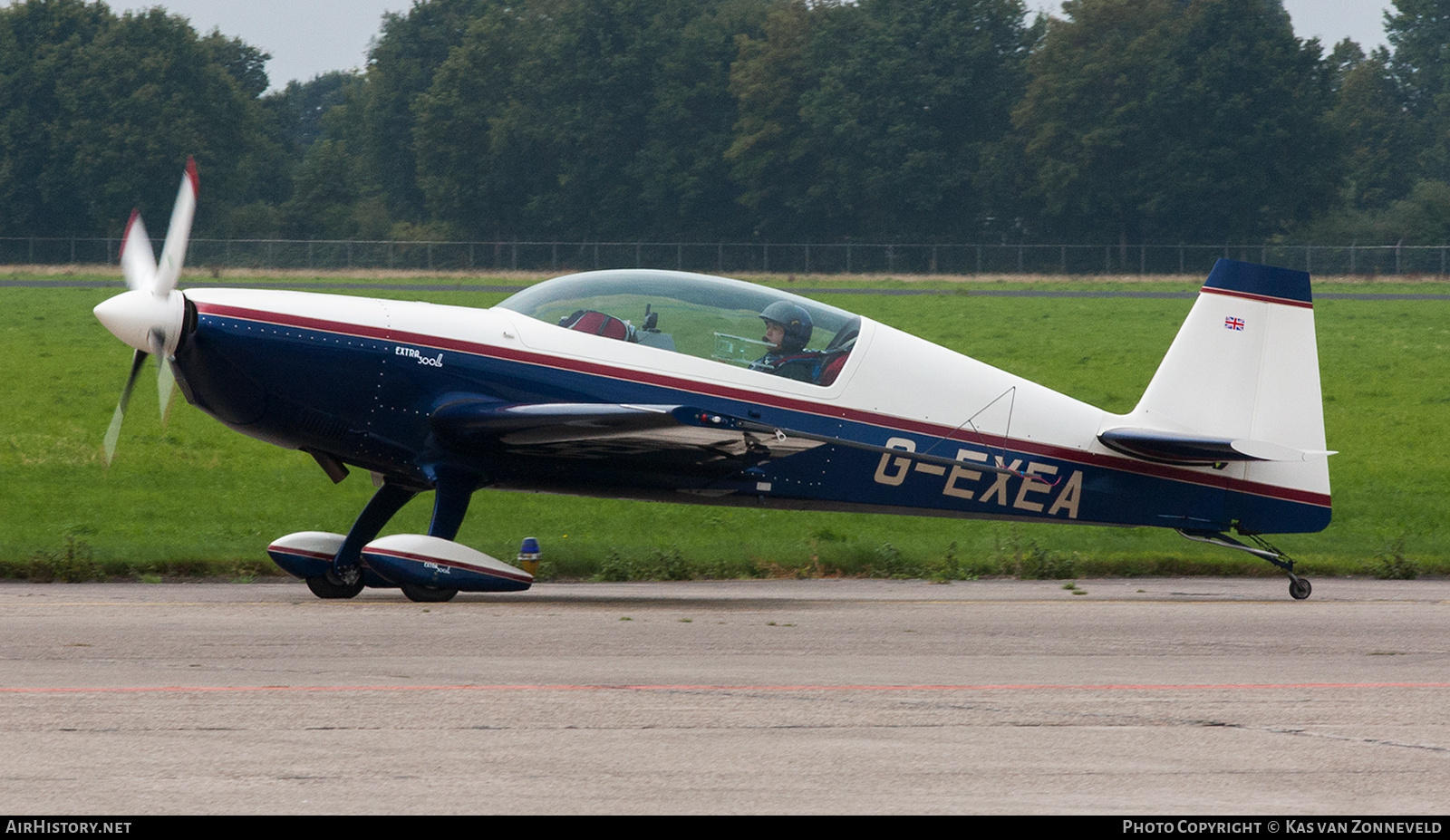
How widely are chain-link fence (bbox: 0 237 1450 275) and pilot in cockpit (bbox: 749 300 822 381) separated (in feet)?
183

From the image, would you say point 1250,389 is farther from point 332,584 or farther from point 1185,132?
point 1185,132

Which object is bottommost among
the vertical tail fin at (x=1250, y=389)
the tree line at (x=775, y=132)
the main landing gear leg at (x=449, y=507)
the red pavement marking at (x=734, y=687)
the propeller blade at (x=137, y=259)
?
the red pavement marking at (x=734, y=687)

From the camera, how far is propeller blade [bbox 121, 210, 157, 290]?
1217 cm

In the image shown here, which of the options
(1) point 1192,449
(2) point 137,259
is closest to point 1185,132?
(1) point 1192,449

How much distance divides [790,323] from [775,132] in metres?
62.2

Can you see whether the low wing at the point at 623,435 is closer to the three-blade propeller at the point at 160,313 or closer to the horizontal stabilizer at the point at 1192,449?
the horizontal stabilizer at the point at 1192,449

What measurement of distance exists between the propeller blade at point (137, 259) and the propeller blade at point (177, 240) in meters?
0.51

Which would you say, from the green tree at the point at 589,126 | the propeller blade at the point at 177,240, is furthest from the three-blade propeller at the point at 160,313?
the green tree at the point at 589,126

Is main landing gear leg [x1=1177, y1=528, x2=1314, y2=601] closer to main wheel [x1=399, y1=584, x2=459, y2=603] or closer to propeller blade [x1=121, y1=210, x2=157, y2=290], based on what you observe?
main wheel [x1=399, y1=584, x2=459, y2=603]

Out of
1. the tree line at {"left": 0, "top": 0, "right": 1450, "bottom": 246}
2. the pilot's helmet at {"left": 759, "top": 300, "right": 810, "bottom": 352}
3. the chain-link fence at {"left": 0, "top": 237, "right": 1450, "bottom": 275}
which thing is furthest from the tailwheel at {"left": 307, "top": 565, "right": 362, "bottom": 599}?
the tree line at {"left": 0, "top": 0, "right": 1450, "bottom": 246}

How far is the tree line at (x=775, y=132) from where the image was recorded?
6944 centimetres
